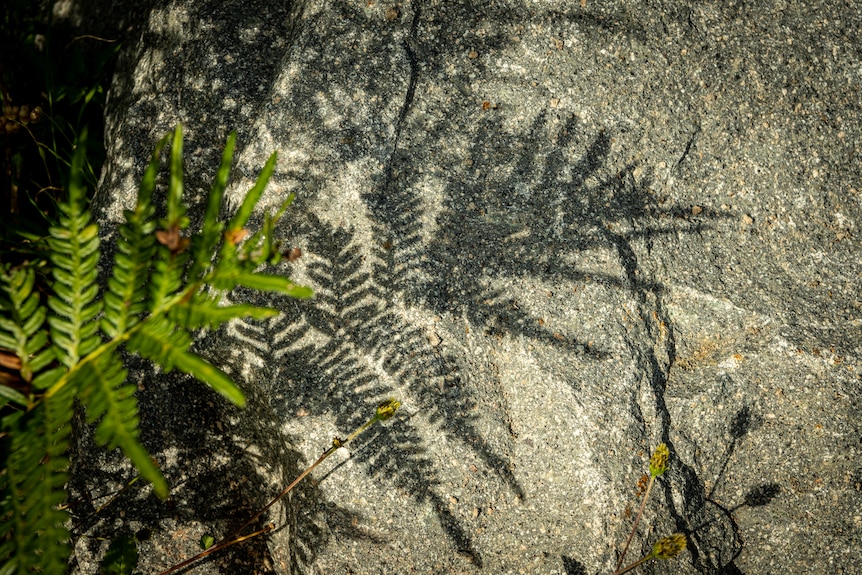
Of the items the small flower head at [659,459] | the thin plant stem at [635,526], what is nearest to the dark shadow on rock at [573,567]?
the thin plant stem at [635,526]

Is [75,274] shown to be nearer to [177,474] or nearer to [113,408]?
[113,408]

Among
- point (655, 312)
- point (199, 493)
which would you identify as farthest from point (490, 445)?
point (199, 493)

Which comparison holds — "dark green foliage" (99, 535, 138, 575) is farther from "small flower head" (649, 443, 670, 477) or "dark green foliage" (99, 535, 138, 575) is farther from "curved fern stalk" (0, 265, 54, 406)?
"small flower head" (649, 443, 670, 477)

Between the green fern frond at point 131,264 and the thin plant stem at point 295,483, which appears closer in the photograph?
the green fern frond at point 131,264

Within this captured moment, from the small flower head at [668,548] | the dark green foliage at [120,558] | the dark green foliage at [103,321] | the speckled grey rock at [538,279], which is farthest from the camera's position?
the speckled grey rock at [538,279]

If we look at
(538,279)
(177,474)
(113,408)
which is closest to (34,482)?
(113,408)

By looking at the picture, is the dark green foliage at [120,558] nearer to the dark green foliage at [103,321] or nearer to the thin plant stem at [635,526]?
the dark green foliage at [103,321]

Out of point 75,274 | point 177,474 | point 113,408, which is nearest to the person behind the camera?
point 113,408
